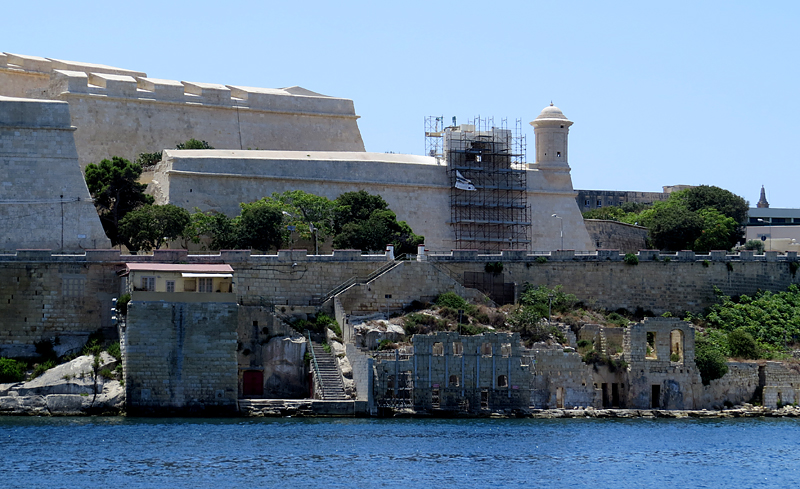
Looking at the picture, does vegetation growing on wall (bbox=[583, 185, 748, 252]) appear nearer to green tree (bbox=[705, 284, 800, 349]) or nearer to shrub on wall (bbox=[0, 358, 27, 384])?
green tree (bbox=[705, 284, 800, 349])

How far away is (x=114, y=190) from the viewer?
197ft

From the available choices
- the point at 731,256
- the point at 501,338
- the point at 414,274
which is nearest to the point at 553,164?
the point at 731,256

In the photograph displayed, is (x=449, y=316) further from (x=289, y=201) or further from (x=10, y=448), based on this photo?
(x=10, y=448)

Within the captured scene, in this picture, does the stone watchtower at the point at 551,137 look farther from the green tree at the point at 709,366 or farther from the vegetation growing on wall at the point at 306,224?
the green tree at the point at 709,366

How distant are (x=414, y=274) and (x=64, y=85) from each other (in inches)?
776

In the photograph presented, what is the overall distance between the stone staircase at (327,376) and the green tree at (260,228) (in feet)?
27.9

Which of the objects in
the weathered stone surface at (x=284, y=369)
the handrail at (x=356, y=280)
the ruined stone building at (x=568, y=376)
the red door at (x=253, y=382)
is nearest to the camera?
the ruined stone building at (x=568, y=376)

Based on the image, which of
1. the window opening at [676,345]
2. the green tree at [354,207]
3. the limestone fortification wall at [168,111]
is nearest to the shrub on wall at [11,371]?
the green tree at [354,207]

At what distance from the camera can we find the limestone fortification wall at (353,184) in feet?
204

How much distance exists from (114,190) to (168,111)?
9.36 metres

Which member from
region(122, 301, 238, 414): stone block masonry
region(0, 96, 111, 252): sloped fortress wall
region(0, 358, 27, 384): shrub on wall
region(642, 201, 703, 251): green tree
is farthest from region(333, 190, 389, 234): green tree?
region(0, 358, 27, 384): shrub on wall

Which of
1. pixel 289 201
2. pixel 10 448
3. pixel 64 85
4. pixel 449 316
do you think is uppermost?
pixel 64 85

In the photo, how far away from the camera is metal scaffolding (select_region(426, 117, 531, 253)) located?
6681 cm

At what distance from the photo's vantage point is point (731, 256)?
6109cm
